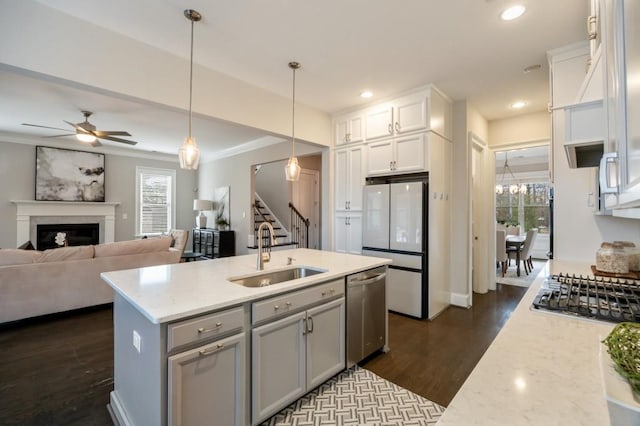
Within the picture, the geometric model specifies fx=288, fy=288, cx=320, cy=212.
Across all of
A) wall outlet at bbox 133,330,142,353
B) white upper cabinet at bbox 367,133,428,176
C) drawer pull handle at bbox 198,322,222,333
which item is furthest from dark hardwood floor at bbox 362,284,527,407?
white upper cabinet at bbox 367,133,428,176

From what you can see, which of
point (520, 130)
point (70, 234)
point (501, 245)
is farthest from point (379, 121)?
point (70, 234)

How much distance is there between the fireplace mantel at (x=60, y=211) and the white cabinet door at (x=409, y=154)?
6.69m

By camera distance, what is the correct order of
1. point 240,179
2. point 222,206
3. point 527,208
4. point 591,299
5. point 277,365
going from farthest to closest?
point 527,208 → point 222,206 → point 240,179 → point 277,365 → point 591,299

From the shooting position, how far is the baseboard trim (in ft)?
13.3

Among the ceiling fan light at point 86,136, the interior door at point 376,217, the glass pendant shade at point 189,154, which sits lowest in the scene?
the interior door at point 376,217

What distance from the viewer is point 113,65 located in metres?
2.45

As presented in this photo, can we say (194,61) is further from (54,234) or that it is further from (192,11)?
(54,234)

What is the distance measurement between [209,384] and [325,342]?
3.05ft

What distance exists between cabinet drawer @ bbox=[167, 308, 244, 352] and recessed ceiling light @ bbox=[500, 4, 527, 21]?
2915 mm

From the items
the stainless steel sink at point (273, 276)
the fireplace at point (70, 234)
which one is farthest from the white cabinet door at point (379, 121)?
the fireplace at point (70, 234)

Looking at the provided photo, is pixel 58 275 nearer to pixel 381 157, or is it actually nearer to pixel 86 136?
pixel 86 136

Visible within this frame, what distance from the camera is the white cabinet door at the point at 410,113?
3609 millimetres

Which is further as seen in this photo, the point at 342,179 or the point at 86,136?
the point at 342,179

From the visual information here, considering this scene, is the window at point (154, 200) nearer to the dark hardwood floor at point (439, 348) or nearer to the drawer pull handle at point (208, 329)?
the dark hardwood floor at point (439, 348)
